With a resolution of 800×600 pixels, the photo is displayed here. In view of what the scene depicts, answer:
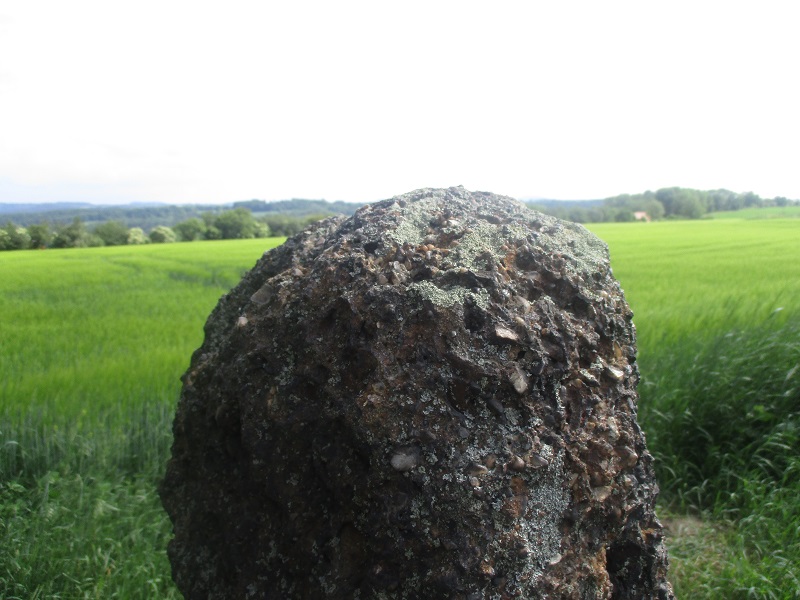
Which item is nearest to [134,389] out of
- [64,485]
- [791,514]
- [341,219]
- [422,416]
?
[64,485]

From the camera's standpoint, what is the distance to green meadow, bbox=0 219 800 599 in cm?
298

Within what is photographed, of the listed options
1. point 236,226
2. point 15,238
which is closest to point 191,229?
point 236,226

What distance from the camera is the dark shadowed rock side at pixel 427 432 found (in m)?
1.44

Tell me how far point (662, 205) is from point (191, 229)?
18919 mm

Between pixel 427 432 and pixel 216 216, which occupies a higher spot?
pixel 216 216

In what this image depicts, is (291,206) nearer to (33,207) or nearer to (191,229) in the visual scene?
(191,229)

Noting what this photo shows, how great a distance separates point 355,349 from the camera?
5.26 ft

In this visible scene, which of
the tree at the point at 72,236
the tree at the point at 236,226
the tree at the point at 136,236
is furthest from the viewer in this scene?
the tree at the point at 236,226

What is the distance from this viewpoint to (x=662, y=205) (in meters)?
26.2

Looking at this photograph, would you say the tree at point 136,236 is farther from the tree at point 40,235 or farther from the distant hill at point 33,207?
the tree at point 40,235

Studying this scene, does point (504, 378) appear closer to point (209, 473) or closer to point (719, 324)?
point (209, 473)

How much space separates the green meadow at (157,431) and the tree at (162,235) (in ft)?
33.1

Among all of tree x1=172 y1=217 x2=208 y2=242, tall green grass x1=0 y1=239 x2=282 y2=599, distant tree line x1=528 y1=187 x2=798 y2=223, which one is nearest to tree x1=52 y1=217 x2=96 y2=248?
tall green grass x1=0 y1=239 x2=282 y2=599

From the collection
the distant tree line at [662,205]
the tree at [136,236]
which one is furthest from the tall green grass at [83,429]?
the distant tree line at [662,205]
